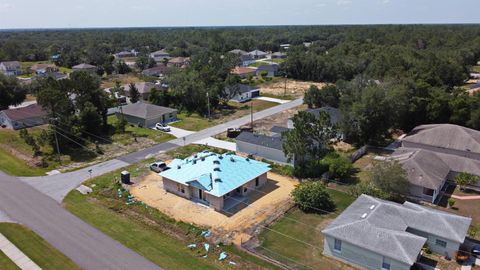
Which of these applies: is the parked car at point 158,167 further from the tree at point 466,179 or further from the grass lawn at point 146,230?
the tree at point 466,179

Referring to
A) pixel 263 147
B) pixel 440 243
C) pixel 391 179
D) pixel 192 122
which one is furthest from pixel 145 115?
pixel 440 243

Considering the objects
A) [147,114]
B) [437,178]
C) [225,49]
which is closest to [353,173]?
[437,178]

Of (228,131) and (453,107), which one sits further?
(228,131)

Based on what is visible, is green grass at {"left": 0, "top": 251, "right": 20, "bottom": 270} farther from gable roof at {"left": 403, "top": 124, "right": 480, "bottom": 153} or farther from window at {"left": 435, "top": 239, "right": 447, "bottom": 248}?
gable roof at {"left": 403, "top": 124, "right": 480, "bottom": 153}

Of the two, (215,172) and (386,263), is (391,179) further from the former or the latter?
(215,172)

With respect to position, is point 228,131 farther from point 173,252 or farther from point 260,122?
point 173,252

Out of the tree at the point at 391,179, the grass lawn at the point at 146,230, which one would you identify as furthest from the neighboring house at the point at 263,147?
the grass lawn at the point at 146,230
